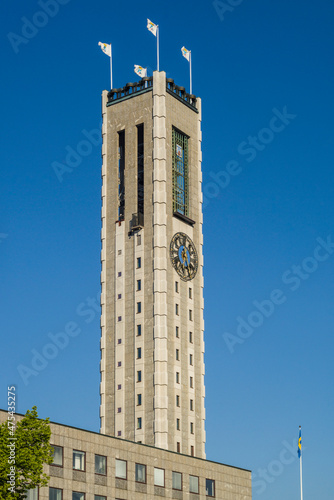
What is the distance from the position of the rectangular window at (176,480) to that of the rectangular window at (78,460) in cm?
1684

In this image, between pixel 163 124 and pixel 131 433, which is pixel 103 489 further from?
pixel 163 124

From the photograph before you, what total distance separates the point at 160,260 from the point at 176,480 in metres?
36.7

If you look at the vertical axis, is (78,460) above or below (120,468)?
below

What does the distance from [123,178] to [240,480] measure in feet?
167

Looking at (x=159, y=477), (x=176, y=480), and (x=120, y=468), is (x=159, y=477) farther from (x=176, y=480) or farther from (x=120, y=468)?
(x=120, y=468)

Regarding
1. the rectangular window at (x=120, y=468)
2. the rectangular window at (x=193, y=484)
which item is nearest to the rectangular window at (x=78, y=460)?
the rectangular window at (x=120, y=468)

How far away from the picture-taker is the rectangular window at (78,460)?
346ft

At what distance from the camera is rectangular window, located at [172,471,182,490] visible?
119 m

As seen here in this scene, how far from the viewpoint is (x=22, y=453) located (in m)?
76.4

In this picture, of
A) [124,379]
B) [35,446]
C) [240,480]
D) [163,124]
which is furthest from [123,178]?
[35,446]

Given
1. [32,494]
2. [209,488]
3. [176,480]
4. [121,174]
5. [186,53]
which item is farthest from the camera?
[186,53]

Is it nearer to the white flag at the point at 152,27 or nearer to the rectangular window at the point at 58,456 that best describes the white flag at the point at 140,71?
the white flag at the point at 152,27

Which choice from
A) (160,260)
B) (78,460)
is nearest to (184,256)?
(160,260)

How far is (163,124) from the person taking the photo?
152875 millimetres
